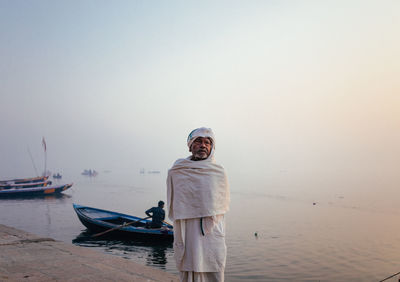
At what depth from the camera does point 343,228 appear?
73.8 ft

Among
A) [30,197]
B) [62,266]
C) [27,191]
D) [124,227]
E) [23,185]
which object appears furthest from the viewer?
[23,185]

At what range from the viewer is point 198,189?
2.60m

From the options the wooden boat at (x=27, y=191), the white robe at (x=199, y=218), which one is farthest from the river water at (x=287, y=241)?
the white robe at (x=199, y=218)

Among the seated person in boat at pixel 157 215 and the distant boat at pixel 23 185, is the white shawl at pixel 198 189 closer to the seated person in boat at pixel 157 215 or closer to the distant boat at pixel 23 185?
the seated person in boat at pixel 157 215

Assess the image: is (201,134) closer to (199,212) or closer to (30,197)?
(199,212)

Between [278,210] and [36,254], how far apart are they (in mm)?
27381

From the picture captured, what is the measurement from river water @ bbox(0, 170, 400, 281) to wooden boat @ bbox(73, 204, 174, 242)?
1.32 feet

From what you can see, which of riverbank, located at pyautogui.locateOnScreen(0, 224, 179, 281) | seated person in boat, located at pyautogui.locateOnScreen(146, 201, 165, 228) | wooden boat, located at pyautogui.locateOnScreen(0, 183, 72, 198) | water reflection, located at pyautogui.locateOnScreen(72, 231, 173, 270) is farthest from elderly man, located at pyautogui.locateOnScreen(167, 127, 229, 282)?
wooden boat, located at pyautogui.locateOnScreen(0, 183, 72, 198)

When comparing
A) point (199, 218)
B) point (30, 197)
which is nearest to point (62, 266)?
point (199, 218)

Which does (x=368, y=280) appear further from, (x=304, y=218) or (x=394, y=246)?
(x=304, y=218)

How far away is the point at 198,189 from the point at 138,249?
37.2ft

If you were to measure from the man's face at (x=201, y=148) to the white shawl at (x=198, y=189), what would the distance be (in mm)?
61

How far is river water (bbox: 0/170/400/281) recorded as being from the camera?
12.2m

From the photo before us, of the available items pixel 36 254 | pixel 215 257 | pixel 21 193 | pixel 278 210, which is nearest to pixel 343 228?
pixel 278 210
